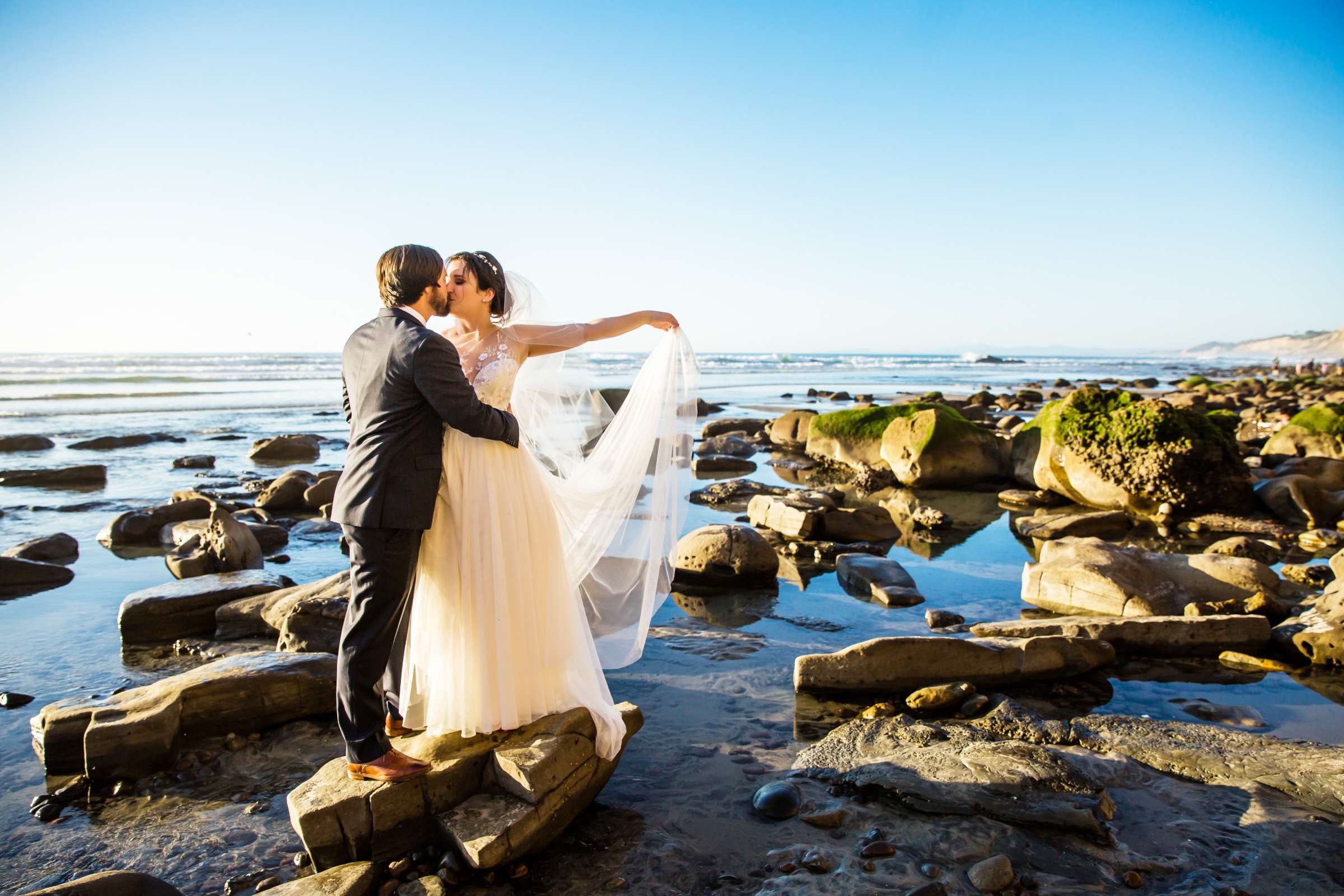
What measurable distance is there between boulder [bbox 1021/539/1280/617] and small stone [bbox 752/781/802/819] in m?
4.31

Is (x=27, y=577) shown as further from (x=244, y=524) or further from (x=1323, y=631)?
(x=1323, y=631)

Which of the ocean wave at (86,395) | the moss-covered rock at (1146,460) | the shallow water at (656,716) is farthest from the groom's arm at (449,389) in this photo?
the ocean wave at (86,395)

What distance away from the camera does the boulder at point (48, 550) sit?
349 inches

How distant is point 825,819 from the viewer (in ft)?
13.1

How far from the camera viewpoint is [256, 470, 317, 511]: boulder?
11.8 meters

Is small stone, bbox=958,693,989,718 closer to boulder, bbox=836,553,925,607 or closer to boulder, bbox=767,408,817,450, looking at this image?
boulder, bbox=836,553,925,607

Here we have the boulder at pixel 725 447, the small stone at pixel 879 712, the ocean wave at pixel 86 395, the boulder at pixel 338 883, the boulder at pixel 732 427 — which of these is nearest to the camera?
the boulder at pixel 338 883

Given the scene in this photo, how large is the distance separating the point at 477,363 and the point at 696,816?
108 inches

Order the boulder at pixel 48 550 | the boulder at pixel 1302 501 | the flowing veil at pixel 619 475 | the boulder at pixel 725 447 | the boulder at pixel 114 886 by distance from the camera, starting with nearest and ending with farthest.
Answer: the boulder at pixel 114 886 → the flowing veil at pixel 619 475 → the boulder at pixel 48 550 → the boulder at pixel 1302 501 → the boulder at pixel 725 447

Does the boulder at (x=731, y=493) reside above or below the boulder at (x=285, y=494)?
below

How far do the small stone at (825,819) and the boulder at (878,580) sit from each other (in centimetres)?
374

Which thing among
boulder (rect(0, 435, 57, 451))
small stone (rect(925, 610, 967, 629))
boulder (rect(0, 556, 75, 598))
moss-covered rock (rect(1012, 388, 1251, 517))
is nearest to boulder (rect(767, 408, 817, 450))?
moss-covered rock (rect(1012, 388, 1251, 517))

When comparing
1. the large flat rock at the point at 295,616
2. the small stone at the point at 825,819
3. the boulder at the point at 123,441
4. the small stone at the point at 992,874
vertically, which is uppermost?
the boulder at the point at 123,441

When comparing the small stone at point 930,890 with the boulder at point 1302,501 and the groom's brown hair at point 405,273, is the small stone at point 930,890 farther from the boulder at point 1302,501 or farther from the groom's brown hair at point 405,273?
the boulder at point 1302,501
